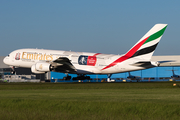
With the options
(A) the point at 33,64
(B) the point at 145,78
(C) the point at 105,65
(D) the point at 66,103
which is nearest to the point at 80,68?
(C) the point at 105,65

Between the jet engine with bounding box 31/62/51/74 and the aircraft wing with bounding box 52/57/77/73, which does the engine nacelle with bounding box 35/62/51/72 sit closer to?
the jet engine with bounding box 31/62/51/74

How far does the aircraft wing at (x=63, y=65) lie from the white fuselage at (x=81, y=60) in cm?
97

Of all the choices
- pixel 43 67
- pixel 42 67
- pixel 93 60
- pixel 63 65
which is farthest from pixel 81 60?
pixel 42 67

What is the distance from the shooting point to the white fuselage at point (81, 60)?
180ft

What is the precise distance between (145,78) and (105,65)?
58.9 metres

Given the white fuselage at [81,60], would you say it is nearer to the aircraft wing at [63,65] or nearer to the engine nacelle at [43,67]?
the aircraft wing at [63,65]

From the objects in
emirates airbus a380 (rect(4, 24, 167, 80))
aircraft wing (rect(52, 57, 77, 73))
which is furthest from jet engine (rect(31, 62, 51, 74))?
aircraft wing (rect(52, 57, 77, 73))

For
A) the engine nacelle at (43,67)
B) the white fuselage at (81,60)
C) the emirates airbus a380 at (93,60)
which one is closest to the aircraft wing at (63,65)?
the emirates airbus a380 at (93,60)

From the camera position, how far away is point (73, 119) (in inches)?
651

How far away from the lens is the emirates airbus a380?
53219mm

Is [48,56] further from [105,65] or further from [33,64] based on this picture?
[105,65]

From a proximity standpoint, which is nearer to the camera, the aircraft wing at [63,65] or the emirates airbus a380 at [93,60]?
the emirates airbus a380 at [93,60]

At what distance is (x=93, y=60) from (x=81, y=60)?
2426 millimetres

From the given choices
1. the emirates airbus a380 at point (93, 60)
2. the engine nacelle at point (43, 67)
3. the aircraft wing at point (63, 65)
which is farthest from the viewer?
the aircraft wing at point (63, 65)
